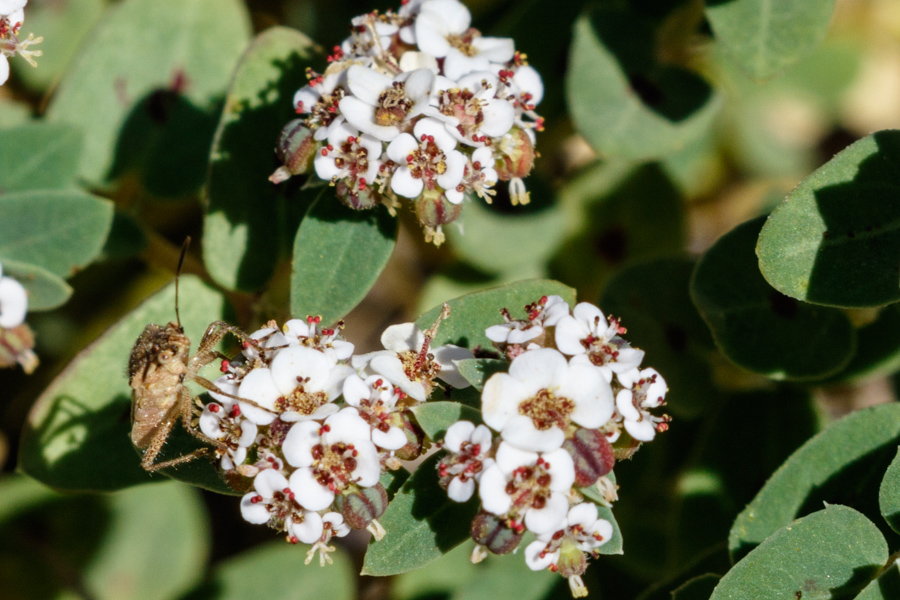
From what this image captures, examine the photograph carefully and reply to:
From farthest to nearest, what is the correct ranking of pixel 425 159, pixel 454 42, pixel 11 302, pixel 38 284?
1. pixel 38 284
2. pixel 454 42
3. pixel 11 302
4. pixel 425 159

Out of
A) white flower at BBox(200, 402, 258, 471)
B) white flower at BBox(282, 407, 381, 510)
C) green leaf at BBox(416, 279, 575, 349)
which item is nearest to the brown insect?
white flower at BBox(200, 402, 258, 471)

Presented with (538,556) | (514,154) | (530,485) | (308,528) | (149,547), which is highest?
(514,154)

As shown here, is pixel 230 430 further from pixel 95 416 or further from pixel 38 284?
pixel 38 284

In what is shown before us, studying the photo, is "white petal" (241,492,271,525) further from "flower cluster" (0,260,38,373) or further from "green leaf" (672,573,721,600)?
"green leaf" (672,573,721,600)

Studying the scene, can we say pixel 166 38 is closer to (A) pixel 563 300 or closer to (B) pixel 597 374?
(A) pixel 563 300

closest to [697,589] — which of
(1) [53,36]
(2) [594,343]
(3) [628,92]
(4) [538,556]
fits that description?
(4) [538,556]

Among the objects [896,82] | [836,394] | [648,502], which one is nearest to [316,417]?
[648,502]
